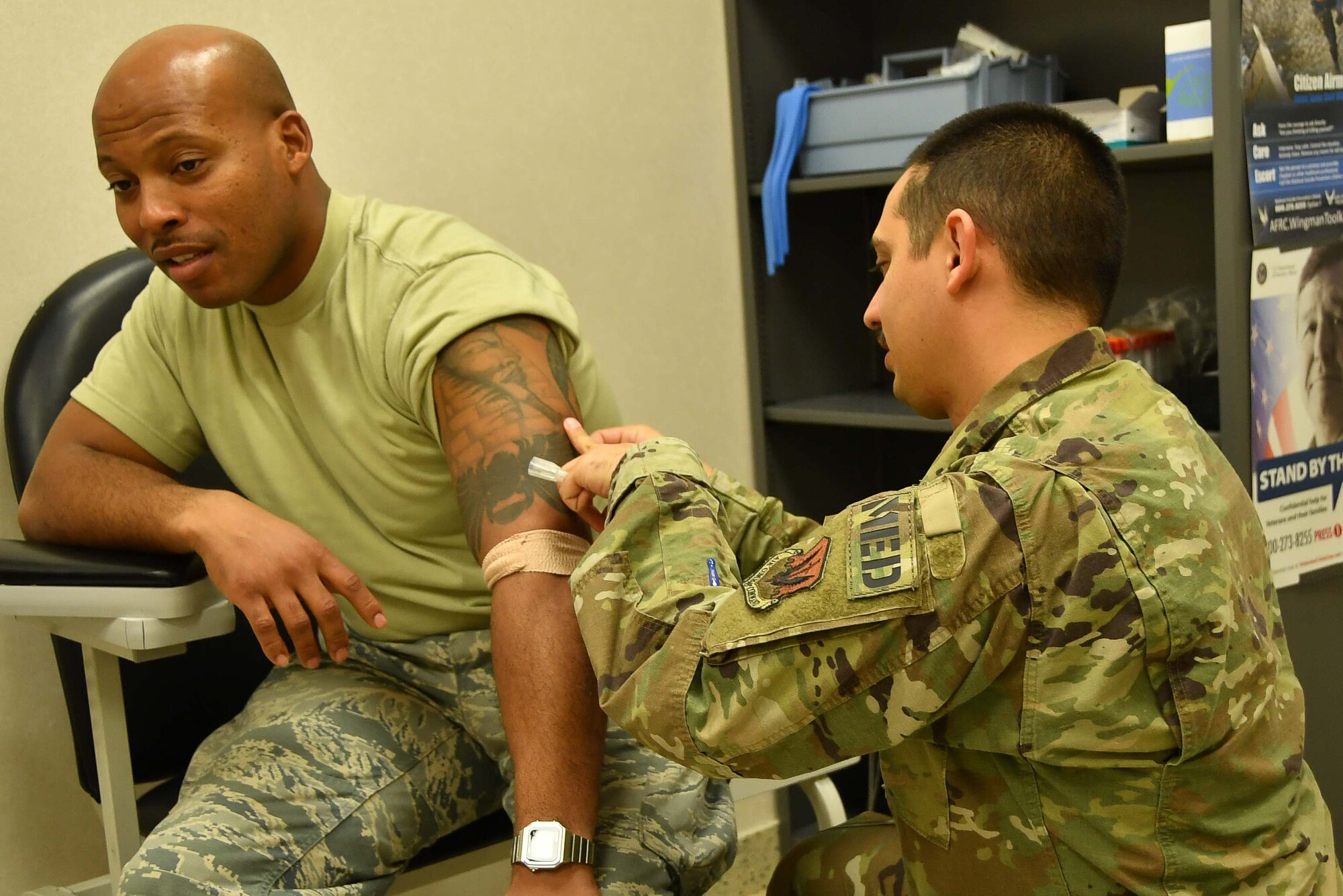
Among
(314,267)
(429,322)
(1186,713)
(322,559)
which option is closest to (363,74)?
(314,267)

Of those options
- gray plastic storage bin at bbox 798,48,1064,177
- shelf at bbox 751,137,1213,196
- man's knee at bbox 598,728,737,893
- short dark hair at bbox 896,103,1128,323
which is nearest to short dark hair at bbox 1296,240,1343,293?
shelf at bbox 751,137,1213,196

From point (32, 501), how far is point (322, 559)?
0.45m

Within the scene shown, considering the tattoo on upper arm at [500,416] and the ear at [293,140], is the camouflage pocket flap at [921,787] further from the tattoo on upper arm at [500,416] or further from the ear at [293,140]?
the ear at [293,140]

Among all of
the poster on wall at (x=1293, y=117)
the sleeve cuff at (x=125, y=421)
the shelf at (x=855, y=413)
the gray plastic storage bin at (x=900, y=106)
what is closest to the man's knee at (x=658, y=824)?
the sleeve cuff at (x=125, y=421)

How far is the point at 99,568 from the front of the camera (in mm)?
1313

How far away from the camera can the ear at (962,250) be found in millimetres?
1086

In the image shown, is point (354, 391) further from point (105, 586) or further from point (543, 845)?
point (543, 845)

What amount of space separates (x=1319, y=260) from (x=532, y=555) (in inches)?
50.3

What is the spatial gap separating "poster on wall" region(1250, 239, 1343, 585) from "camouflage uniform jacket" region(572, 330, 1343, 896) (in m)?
0.81

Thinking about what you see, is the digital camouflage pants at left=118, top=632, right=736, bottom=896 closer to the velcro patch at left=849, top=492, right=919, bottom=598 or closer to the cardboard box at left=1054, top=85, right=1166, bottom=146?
the velcro patch at left=849, top=492, right=919, bottom=598

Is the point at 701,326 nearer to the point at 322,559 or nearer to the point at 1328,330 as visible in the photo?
the point at 1328,330

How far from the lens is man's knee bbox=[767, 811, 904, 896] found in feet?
4.19

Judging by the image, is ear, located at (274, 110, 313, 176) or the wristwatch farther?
ear, located at (274, 110, 313, 176)

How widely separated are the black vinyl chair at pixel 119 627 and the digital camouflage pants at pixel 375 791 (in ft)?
0.27
